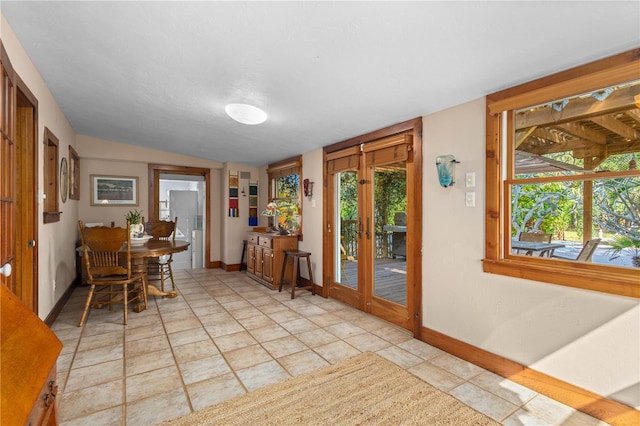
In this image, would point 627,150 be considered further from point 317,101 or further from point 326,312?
point 326,312

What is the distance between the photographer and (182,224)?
7.32 metres

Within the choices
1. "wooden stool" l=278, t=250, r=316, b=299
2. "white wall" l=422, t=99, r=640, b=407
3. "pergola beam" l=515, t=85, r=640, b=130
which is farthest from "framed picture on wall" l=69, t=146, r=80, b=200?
"pergola beam" l=515, t=85, r=640, b=130

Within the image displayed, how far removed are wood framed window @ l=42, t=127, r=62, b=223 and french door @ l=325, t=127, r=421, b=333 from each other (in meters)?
3.18

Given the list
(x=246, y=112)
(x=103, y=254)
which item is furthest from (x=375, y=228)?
(x=103, y=254)

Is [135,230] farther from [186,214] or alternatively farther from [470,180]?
[470,180]

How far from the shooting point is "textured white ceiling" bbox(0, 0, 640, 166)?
1.65 metres

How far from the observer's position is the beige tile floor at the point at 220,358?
1.98m

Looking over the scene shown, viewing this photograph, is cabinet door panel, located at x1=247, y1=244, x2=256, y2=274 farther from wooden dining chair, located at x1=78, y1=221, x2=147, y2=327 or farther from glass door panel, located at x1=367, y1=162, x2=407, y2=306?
glass door panel, located at x1=367, y1=162, x2=407, y2=306

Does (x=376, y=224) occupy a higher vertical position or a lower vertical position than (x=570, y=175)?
lower

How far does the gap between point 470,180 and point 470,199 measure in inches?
6.2

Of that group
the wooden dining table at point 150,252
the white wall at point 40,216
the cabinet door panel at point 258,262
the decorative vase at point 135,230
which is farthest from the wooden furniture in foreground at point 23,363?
the cabinet door panel at point 258,262

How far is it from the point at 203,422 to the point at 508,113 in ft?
9.72

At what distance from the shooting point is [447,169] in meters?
2.70

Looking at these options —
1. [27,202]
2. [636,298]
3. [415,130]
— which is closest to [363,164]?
[415,130]
